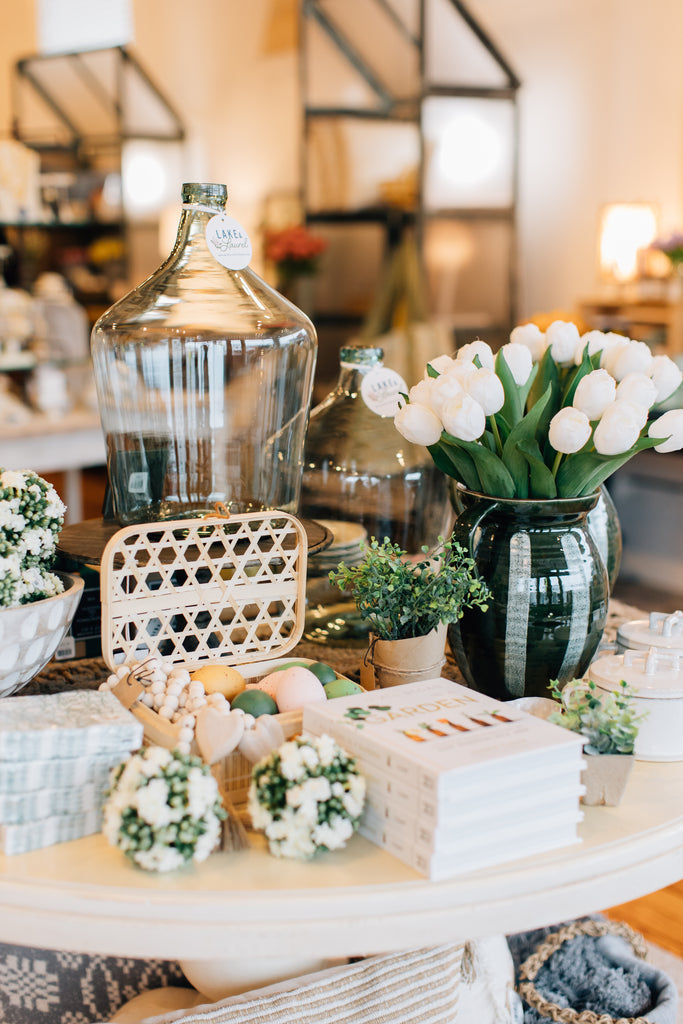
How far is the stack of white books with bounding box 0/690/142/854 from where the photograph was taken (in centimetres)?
79

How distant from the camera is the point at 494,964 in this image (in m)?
1.12

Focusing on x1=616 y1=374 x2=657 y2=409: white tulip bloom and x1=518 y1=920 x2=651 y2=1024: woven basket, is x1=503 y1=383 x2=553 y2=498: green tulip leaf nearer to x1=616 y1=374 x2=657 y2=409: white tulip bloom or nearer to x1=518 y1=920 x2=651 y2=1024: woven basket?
x1=616 y1=374 x2=657 y2=409: white tulip bloom

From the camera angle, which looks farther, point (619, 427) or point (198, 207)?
point (198, 207)

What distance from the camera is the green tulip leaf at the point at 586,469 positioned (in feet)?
3.37

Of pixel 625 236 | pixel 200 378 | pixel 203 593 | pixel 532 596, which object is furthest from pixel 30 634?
pixel 625 236

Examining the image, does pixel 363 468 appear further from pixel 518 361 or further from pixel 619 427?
pixel 619 427

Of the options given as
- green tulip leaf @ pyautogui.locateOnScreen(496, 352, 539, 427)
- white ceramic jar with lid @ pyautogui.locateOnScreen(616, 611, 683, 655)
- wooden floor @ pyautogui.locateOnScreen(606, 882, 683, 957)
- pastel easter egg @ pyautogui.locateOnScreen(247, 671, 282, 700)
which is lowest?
wooden floor @ pyautogui.locateOnScreen(606, 882, 683, 957)

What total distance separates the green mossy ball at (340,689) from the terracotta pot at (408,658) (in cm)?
5

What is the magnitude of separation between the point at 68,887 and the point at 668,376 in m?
0.82

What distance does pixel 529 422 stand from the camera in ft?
3.43

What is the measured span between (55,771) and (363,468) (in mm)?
661

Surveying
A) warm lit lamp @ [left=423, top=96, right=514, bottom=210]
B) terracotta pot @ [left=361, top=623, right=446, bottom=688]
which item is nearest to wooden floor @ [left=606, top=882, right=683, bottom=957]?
terracotta pot @ [left=361, top=623, right=446, bottom=688]

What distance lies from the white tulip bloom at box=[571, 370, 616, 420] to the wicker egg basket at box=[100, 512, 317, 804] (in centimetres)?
33

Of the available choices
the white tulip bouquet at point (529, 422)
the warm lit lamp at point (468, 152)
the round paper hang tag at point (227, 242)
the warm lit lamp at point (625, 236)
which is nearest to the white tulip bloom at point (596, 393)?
the white tulip bouquet at point (529, 422)
